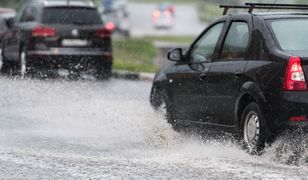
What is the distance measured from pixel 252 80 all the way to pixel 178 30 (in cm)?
7399

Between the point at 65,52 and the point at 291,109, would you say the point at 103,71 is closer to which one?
the point at 65,52

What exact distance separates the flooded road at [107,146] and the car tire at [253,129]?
90mm

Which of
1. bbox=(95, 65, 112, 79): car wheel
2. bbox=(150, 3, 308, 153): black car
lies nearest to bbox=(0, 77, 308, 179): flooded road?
bbox=(150, 3, 308, 153): black car

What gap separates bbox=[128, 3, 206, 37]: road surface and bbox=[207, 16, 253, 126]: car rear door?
62380mm

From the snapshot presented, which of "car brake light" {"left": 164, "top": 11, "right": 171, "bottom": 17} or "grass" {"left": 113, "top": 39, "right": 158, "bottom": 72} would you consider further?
"car brake light" {"left": 164, "top": 11, "right": 171, "bottom": 17}

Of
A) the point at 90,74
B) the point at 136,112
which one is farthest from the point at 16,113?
the point at 90,74

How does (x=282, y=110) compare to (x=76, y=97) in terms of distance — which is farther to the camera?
(x=76, y=97)

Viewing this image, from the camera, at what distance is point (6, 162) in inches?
399

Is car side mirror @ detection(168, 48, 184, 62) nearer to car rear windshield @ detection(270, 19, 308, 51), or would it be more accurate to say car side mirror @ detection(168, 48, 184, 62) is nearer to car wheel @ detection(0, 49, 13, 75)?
car rear windshield @ detection(270, 19, 308, 51)

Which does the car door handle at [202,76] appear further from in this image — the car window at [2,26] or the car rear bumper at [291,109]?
the car window at [2,26]

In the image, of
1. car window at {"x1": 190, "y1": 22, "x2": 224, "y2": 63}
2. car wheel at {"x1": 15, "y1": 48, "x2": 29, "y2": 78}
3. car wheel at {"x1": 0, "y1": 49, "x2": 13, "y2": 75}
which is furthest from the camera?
car wheel at {"x1": 0, "y1": 49, "x2": 13, "y2": 75}

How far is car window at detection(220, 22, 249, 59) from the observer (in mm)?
11016

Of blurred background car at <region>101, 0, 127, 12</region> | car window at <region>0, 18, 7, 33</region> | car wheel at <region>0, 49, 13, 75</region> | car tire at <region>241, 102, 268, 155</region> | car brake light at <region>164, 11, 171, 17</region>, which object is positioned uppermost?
car tire at <region>241, 102, 268, 155</region>

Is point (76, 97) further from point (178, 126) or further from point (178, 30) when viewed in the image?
point (178, 30)
